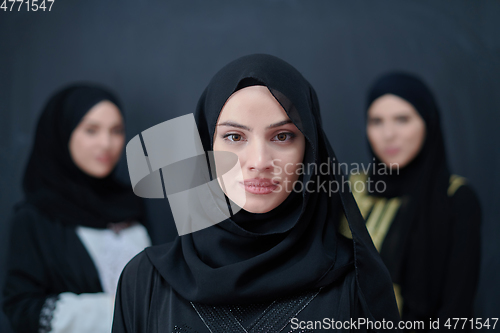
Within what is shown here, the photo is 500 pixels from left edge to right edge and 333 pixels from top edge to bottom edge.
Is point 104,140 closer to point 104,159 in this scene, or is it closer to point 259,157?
point 104,159

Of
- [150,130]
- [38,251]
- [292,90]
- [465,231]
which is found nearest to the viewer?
[292,90]

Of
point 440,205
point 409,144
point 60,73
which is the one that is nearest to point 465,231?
point 440,205

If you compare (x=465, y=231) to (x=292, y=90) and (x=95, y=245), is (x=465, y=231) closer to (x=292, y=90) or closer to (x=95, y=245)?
(x=292, y=90)

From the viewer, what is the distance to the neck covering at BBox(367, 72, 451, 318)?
1.81 m

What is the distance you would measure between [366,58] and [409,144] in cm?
48

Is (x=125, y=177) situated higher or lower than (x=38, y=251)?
higher

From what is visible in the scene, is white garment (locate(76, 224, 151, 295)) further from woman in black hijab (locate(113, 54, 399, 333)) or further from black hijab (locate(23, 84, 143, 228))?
woman in black hijab (locate(113, 54, 399, 333))

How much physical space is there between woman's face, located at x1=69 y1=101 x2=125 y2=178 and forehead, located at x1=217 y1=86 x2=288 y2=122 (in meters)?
1.05

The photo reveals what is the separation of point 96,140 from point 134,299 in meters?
0.98

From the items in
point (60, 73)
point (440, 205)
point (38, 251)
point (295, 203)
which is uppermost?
point (60, 73)

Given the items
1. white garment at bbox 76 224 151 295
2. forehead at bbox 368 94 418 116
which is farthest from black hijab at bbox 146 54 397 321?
forehead at bbox 368 94 418 116

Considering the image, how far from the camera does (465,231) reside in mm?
1847

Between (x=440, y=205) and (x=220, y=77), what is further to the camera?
(x=440, y=205)

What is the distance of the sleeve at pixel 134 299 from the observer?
3.41ft
